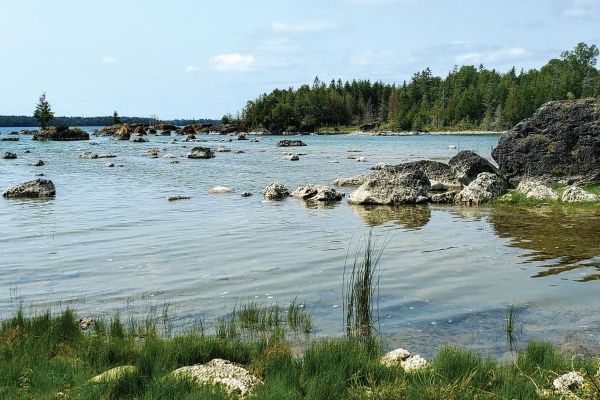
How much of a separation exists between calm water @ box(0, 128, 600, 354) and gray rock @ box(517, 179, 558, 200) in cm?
200

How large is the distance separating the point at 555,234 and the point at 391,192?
943 cm

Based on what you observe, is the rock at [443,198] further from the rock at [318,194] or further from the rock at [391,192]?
the rock at [318,194]

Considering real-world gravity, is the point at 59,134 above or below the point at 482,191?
above

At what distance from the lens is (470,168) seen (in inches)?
1204

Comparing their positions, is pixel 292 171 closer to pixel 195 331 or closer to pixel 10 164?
pixel 10 164

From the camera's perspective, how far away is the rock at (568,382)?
588 cm

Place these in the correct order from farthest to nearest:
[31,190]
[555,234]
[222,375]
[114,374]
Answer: [31,190]
[555,234]
[222,375]
[114,374]

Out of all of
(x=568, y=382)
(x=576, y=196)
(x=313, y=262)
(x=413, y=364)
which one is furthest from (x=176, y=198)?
(x=568, y=382)

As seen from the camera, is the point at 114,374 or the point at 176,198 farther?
the point at 176,198

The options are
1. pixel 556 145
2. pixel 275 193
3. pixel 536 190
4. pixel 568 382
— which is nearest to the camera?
pixel 568 382

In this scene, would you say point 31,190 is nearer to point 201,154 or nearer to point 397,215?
point 397,215

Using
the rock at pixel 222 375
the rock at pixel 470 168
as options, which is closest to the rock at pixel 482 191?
the rock at pixel 470 168

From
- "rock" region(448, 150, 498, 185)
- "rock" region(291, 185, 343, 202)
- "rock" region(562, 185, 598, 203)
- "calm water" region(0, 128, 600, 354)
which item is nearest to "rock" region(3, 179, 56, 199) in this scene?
"calm water" region(0, 128, 600, 354)

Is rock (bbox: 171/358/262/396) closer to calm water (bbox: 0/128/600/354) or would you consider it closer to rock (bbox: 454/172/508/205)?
calm water (bbox: 0/128/600/354)
